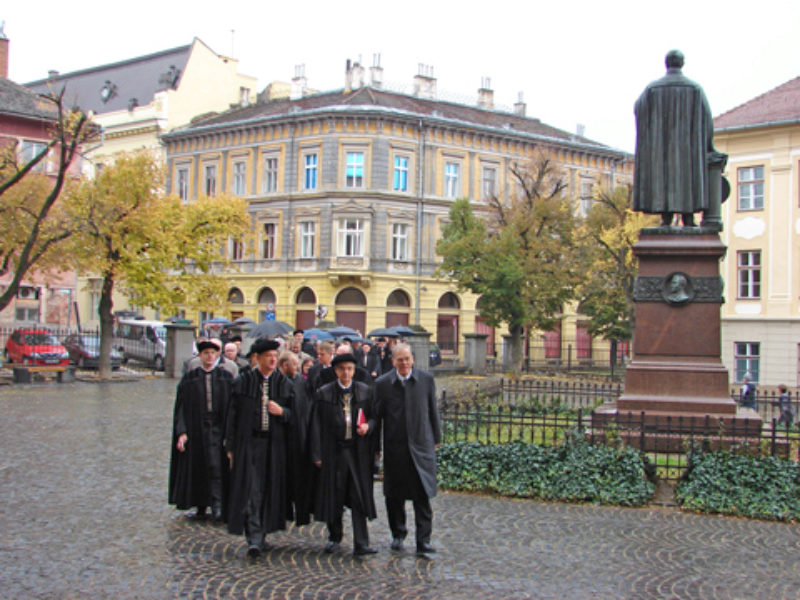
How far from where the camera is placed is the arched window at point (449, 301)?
Result: 52.5m

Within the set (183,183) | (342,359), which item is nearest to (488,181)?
(183,183)

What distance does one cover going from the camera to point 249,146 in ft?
178

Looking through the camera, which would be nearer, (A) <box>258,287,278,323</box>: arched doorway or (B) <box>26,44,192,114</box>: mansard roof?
(A) <box>258,287,278,323</box>: arched doorway

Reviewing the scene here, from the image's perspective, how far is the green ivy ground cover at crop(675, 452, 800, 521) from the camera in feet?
34.0

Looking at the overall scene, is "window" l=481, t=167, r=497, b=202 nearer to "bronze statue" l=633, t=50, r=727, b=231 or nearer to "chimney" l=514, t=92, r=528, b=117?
"chimney" l=514, t=92, r=528, b=117

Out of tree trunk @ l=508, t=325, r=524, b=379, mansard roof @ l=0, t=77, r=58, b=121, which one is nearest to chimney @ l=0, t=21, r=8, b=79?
mansard roof @ l=0, t=77, r=58, b=121

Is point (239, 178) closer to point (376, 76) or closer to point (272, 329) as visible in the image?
point (376, 76)

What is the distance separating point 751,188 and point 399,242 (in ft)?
68.1

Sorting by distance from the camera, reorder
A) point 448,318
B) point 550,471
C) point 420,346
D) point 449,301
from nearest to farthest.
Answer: point 550,471 → point 420,346 → point 448,318 → point 449,301

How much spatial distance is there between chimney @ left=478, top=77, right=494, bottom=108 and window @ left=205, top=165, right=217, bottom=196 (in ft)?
56.9

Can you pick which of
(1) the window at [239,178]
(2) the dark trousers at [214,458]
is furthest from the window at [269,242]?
(2) the dark trousers at [214,458]

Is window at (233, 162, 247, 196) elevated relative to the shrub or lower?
elevated

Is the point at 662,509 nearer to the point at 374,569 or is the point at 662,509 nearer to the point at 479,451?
the point at 479,451

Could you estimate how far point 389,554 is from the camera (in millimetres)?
8422
